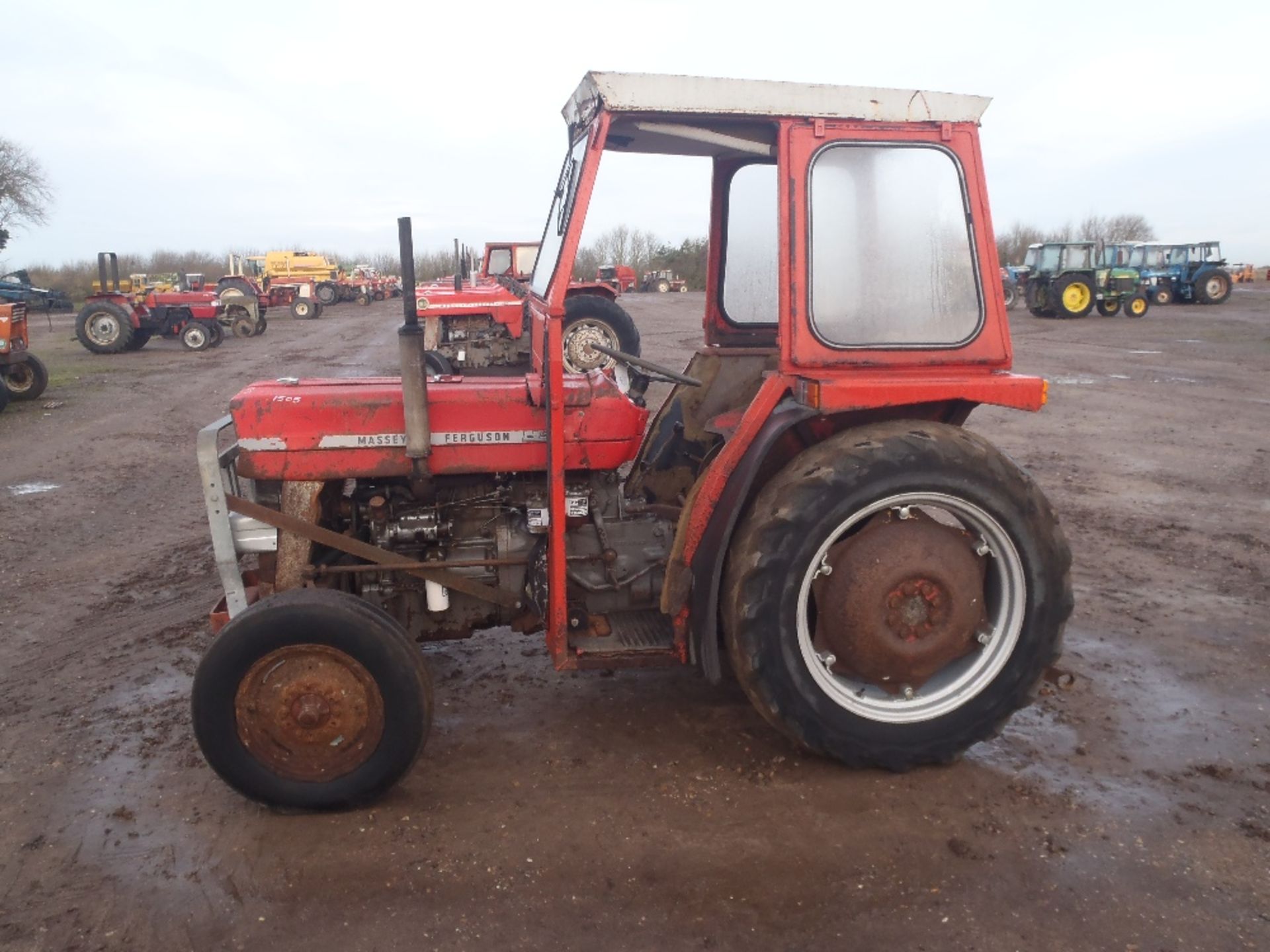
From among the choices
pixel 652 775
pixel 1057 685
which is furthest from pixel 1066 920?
pixel 652 775

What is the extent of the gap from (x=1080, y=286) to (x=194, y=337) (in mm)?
24278

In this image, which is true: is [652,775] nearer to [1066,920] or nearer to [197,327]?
[1066,920]

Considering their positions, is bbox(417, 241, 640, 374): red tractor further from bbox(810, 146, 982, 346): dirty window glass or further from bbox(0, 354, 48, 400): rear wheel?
bbox(810, 146, 982, 346): dirty window glass

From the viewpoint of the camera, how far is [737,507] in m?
3.04

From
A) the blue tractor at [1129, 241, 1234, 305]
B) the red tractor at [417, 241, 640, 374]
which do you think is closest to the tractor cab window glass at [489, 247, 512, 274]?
the red tractor at [417, 241, 640, 374]

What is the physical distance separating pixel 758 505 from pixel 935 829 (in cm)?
119

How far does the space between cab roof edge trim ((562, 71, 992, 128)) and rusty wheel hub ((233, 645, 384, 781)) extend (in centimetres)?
202

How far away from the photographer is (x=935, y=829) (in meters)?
2.94

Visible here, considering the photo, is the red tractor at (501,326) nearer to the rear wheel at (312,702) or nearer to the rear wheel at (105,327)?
the rear wheel at (105,327)

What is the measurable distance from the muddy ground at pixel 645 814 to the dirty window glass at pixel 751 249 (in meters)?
1.69

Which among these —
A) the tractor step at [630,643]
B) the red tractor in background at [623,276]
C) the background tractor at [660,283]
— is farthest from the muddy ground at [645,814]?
the background tractor at [660,283]

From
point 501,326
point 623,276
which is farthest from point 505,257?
point 623,276

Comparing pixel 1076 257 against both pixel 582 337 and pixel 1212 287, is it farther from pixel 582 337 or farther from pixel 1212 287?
pixel 582 337

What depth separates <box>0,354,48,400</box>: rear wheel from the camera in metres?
13.0
